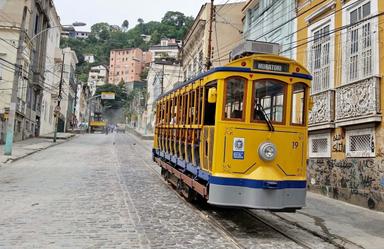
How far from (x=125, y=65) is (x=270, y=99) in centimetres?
13477

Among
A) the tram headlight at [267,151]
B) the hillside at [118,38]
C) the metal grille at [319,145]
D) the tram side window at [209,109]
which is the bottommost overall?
the tram headlight at [267,151]

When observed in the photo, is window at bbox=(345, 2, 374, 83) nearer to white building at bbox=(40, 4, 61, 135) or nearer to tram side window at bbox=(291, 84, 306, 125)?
tram side window at bbox=(291, 84, 306, 125)

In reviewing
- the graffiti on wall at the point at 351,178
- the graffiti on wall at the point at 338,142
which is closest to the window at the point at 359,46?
the graffiti on wall at the point at 338,142

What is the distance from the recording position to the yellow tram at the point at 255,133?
8242 mm

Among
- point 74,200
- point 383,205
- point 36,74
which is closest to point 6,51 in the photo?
point 36,74

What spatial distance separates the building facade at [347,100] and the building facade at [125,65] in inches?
4836

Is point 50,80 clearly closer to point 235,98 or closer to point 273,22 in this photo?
point 273,22

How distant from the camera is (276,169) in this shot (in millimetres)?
8453

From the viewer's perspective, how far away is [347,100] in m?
13.3

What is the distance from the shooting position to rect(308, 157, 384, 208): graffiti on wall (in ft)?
38.2

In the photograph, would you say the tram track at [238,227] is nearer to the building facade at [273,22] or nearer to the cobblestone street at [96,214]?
the cobblestone street at [96,214]

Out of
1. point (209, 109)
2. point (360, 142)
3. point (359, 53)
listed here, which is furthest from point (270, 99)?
point (359, 53)

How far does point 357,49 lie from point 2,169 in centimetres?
1444

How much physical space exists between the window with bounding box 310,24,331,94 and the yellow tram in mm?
6365
